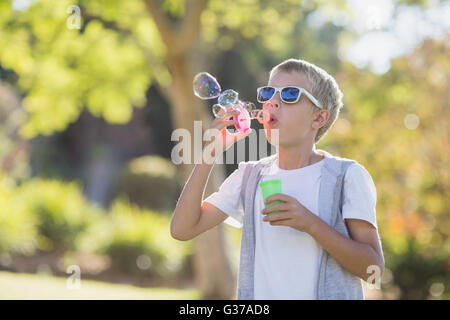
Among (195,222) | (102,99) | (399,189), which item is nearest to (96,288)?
(102,99)

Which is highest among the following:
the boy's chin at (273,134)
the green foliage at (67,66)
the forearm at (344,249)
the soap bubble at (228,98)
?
the green foliage at (67,66)

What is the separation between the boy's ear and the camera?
2.28 metres

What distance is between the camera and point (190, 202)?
87.2 inches

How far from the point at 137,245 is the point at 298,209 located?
9.26 metres

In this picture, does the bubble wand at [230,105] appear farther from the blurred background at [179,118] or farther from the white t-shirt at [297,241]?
the blurred background at [179,118]

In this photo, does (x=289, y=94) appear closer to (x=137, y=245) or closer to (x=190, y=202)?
(x=190, y=202)

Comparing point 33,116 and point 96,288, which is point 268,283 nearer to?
point 96,288

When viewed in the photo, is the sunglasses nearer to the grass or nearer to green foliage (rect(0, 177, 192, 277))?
the grass

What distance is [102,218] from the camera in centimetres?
1248

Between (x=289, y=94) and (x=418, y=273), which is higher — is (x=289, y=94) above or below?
below

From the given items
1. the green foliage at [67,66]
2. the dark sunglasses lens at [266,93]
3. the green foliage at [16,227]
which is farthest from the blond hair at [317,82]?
the green foliage at [16,227]

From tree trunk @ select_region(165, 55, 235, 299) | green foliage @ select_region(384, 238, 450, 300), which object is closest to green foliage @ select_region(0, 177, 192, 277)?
tree trunk @ select_region(165, 55, 235, 299)

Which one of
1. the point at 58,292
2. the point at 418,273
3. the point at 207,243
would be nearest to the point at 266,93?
the point at 58,292

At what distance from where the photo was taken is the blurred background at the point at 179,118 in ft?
26.2
